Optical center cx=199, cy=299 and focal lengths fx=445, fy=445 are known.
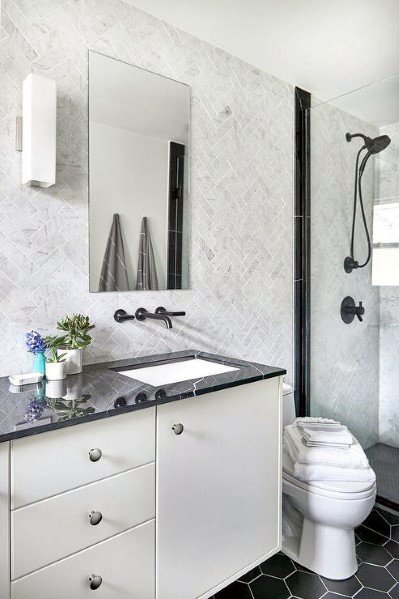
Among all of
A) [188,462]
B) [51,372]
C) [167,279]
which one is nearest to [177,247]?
[167,279]

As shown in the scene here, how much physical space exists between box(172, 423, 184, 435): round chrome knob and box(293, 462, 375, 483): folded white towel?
76cm

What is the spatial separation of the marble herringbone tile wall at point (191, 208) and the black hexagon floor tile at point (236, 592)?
3.28ft

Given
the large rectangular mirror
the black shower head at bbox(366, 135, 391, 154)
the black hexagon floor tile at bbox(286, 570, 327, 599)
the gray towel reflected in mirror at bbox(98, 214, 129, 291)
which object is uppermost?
the black shower head at bbox(366, 135, 391, 154)

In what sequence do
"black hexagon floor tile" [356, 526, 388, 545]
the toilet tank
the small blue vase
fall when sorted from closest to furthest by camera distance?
1. the small blue vase
2. "black hexagon floor tile" [356, 526, 388, 545]
3. the toilet tank

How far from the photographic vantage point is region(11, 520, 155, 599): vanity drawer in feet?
3.67

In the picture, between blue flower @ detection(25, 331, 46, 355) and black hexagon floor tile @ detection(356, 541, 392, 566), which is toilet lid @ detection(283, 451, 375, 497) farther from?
blue flower @ detection(25, 331, 46, 355)

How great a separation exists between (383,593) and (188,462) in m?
1.03

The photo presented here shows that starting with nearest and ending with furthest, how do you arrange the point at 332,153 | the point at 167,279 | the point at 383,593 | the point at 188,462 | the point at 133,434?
the point at 133,434, the point at 188,462, the point at 383,593, the point at 167,279, the point at 332,153

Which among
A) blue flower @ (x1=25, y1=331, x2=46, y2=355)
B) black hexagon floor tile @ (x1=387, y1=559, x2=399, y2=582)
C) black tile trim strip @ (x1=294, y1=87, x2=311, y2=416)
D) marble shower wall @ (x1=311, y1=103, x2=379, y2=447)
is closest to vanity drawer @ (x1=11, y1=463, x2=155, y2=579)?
blue flower @ (x1=25, y1=331, x2=46, y2=355)

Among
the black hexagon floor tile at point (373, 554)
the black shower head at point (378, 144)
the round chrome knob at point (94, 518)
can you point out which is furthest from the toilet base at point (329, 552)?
the black shower head at point (378, 144)

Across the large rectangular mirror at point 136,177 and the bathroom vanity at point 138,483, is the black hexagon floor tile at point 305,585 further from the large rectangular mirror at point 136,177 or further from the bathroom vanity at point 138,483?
the large rectangular mirror at point 136,177

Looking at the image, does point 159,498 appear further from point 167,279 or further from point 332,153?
point 332,153

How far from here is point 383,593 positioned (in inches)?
68.8

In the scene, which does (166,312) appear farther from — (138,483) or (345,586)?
(345,586)
